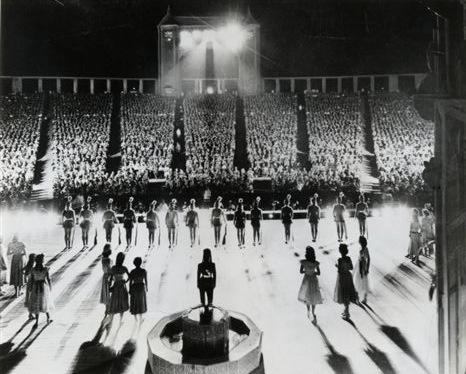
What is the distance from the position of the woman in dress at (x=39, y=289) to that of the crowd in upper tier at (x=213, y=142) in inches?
199

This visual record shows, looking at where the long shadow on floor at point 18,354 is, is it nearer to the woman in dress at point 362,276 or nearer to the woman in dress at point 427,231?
the woman in dress at point 362,276

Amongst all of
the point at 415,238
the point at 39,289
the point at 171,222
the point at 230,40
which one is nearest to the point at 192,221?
the point at 171,222

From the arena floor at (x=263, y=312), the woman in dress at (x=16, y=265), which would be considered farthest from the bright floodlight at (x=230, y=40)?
the woman in dress at (x=16, y=265)

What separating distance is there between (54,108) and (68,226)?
8.01 m

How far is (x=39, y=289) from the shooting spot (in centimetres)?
683

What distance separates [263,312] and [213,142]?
12528 mm

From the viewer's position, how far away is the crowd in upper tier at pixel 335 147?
14.3 meters

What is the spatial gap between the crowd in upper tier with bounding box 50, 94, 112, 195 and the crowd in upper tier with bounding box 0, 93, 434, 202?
0.04 meters

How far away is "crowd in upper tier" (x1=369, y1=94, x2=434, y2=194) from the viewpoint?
1237cm

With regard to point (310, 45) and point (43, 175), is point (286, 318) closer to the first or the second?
point (43, 175)

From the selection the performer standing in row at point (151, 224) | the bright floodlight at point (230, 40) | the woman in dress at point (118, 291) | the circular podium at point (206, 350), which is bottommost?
the circular podium at point (206, 350)

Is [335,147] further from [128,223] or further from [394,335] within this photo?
[394,335]

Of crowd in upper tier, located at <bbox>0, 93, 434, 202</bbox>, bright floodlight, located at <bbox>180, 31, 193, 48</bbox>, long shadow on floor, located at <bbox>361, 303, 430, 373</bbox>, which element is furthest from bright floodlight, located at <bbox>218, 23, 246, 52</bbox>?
long shadow on floor, located at <bbox>361, 303, 430, 373</bbox>

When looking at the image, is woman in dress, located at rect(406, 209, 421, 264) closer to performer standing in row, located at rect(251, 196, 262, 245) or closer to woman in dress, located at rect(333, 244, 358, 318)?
woman in dress, located at rect(333, 244, 358, 318)
